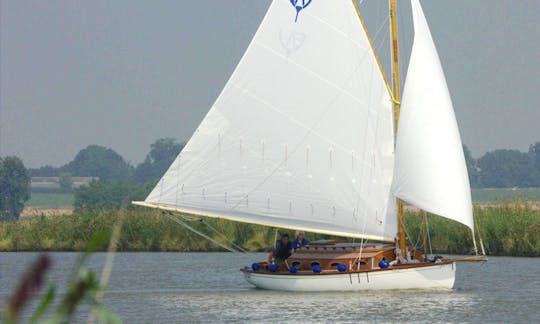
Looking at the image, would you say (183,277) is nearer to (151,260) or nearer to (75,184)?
(151,260)

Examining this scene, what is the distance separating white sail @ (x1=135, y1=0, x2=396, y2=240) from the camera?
970 inches

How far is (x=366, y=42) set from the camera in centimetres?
2547

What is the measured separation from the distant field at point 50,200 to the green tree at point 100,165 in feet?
63.0

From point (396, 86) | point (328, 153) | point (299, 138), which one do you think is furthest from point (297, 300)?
point (396, 86)

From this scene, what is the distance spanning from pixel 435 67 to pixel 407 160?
2428 mm

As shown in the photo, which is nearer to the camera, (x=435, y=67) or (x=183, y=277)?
(x=435, y=67)

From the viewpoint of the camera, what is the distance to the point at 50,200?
133375 mm

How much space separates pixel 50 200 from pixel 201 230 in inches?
3747

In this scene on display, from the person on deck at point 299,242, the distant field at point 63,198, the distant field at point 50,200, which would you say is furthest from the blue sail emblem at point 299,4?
the distant field at point 50,200

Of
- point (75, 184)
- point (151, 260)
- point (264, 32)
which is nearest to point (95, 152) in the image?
point (75, 184)

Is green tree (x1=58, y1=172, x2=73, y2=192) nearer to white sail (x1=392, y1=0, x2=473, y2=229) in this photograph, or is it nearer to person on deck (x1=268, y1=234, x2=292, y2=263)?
person on deck (x1=268, y1=234, x2=292, y2=263)

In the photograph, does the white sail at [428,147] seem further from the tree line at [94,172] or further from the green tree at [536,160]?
the green tree at [536,160]

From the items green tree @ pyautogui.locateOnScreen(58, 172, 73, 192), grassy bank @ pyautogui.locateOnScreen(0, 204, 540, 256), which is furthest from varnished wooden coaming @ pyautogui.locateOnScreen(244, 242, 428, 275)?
green tree @ pyautogui.locateOnScreen(58, 172, 73, 192)

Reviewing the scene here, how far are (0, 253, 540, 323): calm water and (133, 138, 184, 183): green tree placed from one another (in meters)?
123
